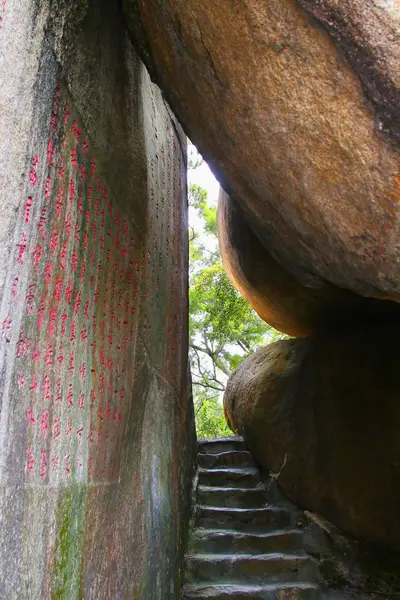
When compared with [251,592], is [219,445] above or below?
above

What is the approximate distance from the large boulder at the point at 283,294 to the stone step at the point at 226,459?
2060 mm

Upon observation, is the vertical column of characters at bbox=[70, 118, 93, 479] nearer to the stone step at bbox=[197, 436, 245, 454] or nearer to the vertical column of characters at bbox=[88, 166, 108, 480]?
the vertical column of characters at bbox=[88, 166, 108, 480]

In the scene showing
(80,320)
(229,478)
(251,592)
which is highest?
(80,320)

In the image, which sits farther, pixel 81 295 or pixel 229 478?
pixel 229 478

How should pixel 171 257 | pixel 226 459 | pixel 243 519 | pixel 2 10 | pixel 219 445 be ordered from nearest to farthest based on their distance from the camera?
pixel 2 10, pixel 171 257, pixel 243 519, pixel 226 459, pixel 219 445

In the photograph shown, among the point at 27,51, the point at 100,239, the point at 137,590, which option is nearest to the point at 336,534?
the point at 137,590

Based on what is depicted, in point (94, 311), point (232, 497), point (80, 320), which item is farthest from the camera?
point (232, 497)

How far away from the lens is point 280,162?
274 cm

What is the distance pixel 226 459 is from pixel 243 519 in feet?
4.33

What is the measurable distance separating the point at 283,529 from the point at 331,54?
5377 millimetres

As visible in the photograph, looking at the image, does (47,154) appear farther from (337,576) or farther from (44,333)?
(337,576)

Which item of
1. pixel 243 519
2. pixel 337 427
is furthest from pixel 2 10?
pixel 243 519

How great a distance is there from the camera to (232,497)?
21.1ft

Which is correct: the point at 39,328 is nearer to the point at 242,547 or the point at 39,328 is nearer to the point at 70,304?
the point at 70,304
